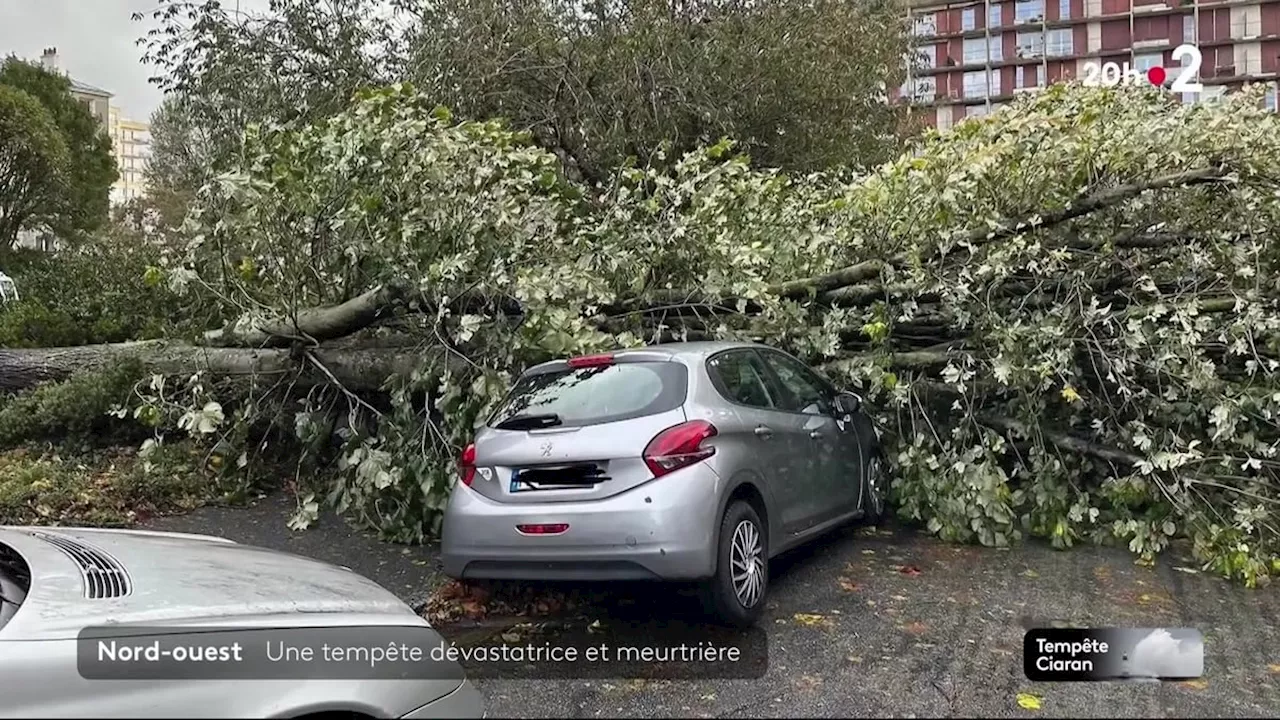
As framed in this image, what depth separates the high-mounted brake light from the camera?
5613mm

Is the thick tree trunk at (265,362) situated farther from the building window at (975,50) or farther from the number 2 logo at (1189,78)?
the building window at (975,50)

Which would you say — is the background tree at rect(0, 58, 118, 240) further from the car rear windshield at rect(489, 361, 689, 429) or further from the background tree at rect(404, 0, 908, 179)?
the car rear windshield at rect(489, 361, 689, 429)

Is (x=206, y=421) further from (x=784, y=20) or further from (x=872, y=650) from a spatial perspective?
(x=784, y=20)

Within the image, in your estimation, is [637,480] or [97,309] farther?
[97,309]

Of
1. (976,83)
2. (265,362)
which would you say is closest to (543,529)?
(265,362)

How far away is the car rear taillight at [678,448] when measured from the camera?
4906mm

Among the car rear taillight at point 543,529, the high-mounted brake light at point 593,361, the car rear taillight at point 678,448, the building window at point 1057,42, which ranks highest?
the building window at point 1057,42

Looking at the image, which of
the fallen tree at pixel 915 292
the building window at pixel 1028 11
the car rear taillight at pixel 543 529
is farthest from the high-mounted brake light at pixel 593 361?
the building window at pixel 1028 11

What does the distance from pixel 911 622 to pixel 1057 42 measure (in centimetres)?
7859

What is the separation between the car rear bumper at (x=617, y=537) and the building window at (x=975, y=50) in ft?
262

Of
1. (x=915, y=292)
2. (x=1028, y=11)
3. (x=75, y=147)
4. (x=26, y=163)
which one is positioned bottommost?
(x=915, y=292)

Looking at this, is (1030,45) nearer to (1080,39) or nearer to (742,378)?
(1080,39)

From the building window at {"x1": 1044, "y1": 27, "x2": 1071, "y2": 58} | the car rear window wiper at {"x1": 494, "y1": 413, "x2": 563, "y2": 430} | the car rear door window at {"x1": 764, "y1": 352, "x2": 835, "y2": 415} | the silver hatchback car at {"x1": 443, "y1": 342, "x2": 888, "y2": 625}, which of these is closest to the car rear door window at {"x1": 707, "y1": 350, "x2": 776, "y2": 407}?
the silver hatchback car at {"x1": 443, "y1": 342, "x2": 888, "y2": 625}

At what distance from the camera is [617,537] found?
4809 mm
